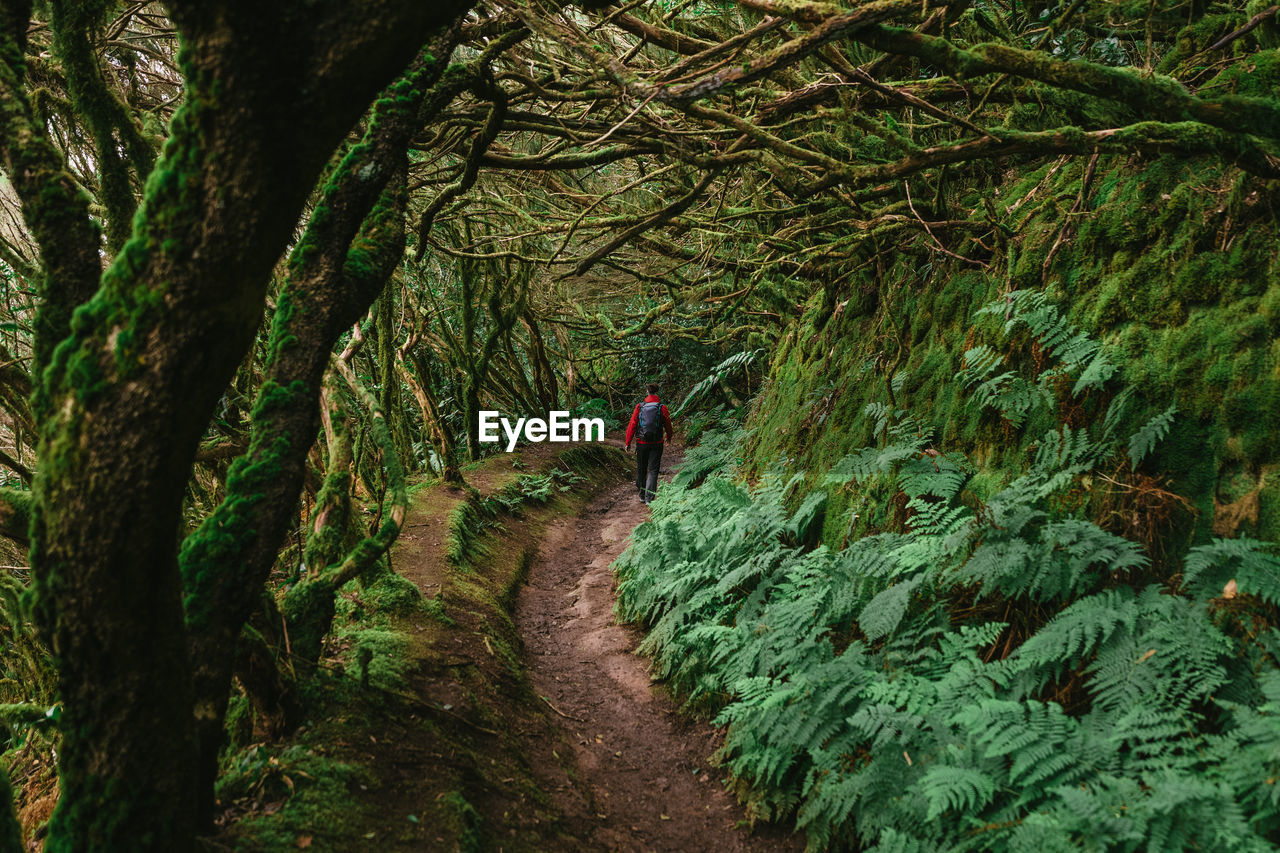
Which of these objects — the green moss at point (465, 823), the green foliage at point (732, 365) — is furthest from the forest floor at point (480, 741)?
the green foliage at point (732, 365)

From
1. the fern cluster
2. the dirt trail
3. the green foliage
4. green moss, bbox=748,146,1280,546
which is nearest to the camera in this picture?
the fern cluster

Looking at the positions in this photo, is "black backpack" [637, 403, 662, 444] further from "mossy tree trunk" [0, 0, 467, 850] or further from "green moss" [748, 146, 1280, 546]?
"mossy tree trunk" [0, 0, 467, 850]

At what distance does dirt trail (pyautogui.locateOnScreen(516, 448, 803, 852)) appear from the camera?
Answer: 4340 millimetres

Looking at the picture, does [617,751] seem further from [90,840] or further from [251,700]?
[90,840]

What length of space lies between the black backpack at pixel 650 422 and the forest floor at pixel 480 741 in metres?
3.48

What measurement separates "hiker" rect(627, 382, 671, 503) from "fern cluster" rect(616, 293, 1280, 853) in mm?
5971

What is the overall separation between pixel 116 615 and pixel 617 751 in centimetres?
408

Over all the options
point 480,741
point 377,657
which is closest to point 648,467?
point 377,657

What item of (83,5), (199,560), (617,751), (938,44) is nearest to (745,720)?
(617,751)

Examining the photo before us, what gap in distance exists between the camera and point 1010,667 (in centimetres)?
358

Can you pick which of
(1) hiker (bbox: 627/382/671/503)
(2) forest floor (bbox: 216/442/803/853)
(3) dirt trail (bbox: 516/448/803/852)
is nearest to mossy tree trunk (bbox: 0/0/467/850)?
(2) forest floor (bbox: 216/442/803/853)

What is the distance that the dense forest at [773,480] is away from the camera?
6.46 feet

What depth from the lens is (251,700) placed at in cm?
354

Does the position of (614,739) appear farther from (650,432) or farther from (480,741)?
(650,432)
